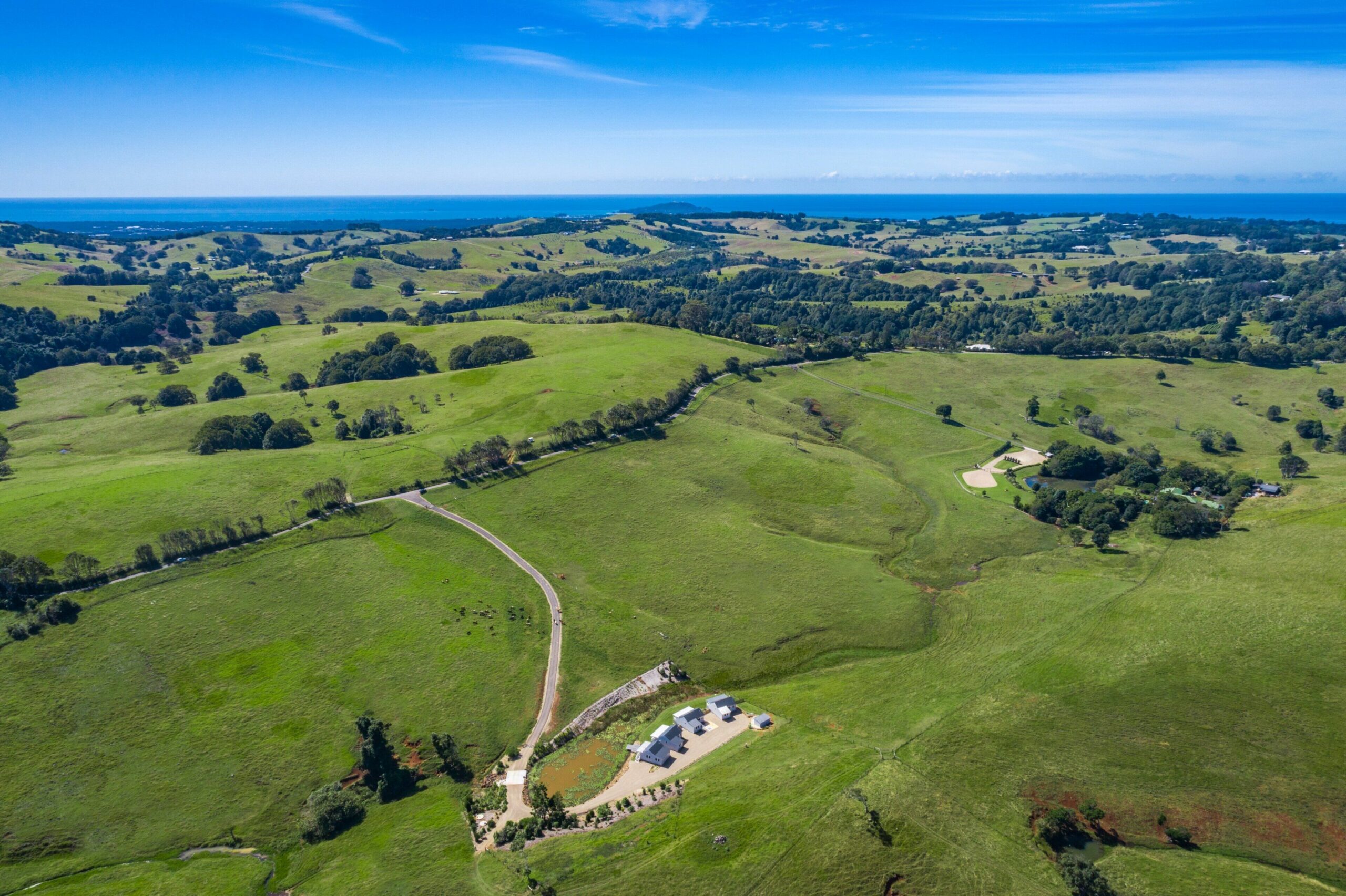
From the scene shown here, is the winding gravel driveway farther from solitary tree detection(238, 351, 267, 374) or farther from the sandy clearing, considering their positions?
solitary tree detection(238, 351, 267, 374)

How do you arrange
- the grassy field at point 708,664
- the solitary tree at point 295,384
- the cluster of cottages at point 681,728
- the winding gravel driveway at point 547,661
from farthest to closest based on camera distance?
the solitary tree at point 295,384 < the cluster of cottages at point 681,728 < the winding gravel driveway at point 547,661 < the grassy field at point 708,664

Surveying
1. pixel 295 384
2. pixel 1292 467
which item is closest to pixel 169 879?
pixel 295 384

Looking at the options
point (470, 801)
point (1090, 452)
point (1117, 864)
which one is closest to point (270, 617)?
point (470, 801)

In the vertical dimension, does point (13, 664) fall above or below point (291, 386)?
below

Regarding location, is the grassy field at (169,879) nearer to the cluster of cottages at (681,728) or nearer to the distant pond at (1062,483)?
the cluster of cottages at (681,728)

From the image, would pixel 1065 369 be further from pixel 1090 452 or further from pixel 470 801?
pixel 470 801

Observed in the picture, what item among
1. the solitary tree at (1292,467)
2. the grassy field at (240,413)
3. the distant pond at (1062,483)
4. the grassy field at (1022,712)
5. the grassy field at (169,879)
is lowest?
A: the grassy field at (169,879)

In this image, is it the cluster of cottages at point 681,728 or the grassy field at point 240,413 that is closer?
the cluster of cottages at point 681,728

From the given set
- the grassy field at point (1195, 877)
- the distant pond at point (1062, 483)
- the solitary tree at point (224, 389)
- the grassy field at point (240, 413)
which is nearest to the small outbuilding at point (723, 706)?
the grassy field at point (1195, 877)

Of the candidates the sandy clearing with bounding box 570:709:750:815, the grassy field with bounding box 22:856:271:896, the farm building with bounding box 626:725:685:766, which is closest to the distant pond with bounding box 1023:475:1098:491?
the sandy clearing with bounding box 570:709:750:815

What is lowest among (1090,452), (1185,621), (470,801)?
(470,801)
